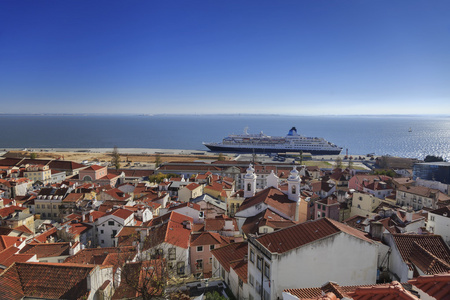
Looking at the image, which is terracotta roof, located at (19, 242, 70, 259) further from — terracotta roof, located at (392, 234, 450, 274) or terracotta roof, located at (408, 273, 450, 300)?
terracotta roof, located at (408, 273, 450, 300)

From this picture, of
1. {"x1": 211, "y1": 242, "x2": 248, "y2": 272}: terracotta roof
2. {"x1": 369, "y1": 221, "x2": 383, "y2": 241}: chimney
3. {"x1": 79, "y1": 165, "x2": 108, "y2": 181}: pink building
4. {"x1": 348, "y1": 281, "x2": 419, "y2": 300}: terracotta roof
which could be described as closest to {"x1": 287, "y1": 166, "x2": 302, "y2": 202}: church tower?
{"x1": 211, "y1": 242, "x2": 248, "y2": 272}: terracotta roof

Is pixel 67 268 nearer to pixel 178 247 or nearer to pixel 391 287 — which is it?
pixel 178 247

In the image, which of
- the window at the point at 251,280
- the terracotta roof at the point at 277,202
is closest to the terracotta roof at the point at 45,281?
the window at the point at 251,280

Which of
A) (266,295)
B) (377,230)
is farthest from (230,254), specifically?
(377,230)

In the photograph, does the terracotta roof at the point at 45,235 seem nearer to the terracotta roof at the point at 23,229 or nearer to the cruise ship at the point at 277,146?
the terracotta roof at the point at 23,229

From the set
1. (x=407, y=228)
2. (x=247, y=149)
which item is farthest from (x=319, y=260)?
(x=247, y=149)

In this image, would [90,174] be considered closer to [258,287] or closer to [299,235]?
[258,287]
